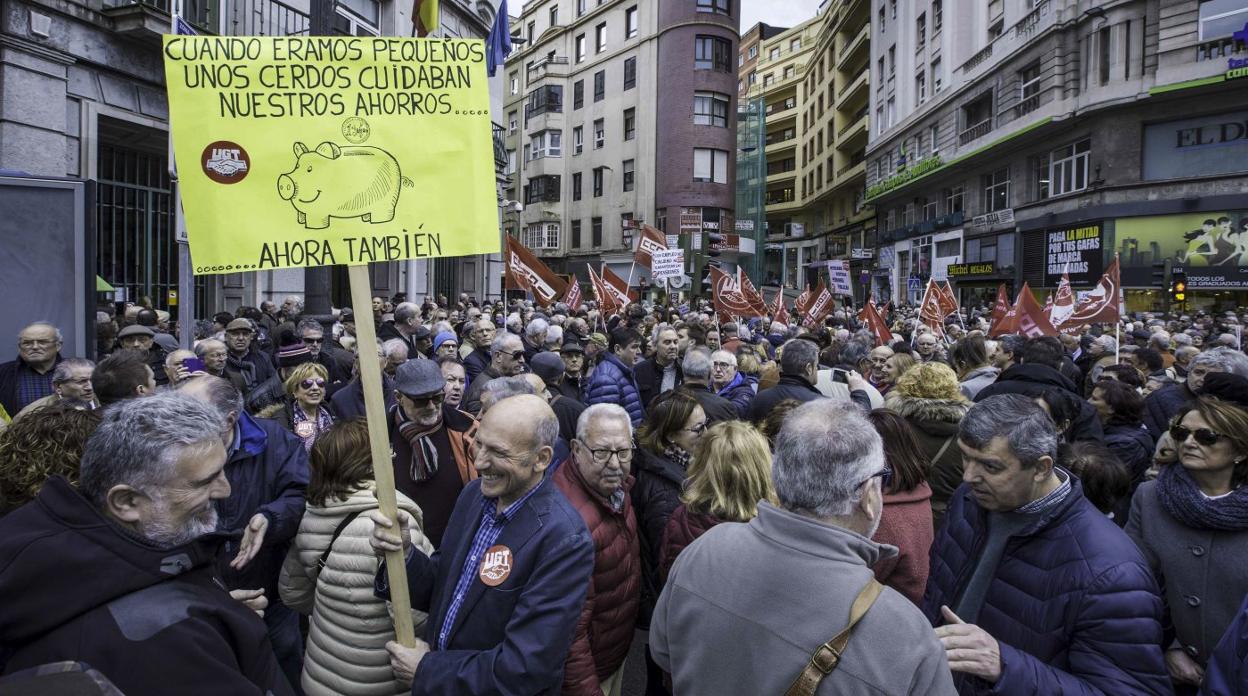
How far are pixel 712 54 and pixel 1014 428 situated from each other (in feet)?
144

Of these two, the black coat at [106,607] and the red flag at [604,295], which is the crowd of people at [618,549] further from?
the red flag at [604,295]

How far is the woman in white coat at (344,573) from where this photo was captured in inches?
115

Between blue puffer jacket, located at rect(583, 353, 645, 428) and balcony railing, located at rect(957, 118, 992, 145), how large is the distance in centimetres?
3276

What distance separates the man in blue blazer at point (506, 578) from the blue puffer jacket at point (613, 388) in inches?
150

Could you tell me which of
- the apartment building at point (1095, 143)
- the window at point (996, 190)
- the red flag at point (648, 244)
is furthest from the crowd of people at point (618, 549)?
the window at point (996, 190)

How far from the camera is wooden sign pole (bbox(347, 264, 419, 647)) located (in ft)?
8.39

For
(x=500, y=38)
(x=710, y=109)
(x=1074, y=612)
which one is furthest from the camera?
(x=710, y=109)

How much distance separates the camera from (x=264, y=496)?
12.2 feet

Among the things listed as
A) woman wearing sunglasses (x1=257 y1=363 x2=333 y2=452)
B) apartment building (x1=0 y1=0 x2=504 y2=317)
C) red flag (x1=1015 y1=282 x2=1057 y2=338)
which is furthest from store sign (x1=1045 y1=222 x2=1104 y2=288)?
woman wearing sunglasses (x1=257 y1=363 x2=333 y2=452)

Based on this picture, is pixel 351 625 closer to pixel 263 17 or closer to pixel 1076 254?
pixel 263 17

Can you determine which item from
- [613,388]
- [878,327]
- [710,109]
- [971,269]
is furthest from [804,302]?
[710,109]

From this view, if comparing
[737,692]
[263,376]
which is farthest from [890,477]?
[263,376]

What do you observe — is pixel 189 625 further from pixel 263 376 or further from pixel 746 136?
pixel 746 136

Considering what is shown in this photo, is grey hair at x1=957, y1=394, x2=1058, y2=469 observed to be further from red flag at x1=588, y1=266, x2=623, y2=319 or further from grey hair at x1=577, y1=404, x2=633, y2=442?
red flag at x1=588, y1=266, x2=623, y2=319
